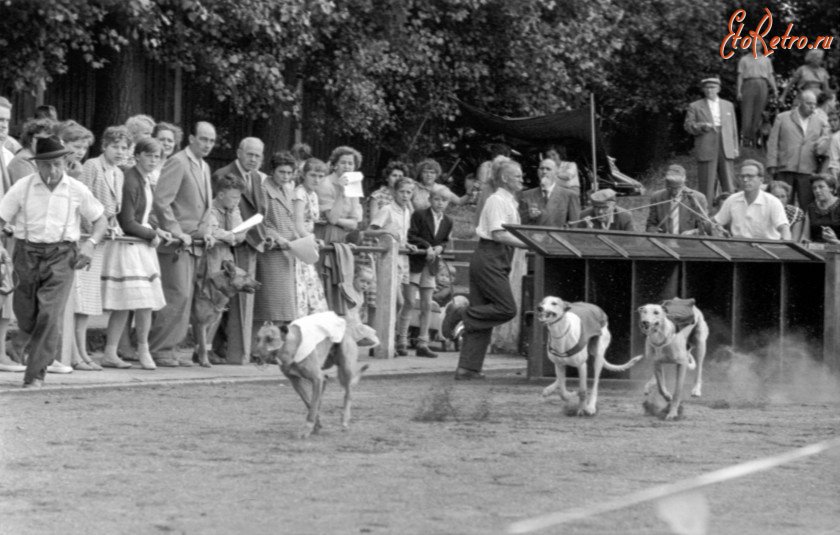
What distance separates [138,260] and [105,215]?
550 millimetres

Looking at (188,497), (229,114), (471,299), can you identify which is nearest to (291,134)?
(229,114)

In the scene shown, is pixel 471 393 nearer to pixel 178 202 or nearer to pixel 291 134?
pixel 178 202

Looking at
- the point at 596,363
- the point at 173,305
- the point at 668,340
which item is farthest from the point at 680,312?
the point at 173,305

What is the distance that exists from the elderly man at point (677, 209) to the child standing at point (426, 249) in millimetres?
2584

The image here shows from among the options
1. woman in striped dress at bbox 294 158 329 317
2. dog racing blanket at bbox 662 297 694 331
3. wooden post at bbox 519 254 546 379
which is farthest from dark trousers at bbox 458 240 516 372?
dog racing blanket at bbox 662 297 694 331

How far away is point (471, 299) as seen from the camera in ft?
52.3

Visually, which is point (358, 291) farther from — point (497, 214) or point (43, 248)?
point (43, 248)

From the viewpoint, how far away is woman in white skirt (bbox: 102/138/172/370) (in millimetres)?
14188

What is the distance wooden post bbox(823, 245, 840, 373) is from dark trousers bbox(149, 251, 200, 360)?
20.8ft

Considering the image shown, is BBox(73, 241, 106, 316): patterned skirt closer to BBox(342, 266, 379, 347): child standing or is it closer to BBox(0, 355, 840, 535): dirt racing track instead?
BBox(0, 355, 840, 535): dirt racing track

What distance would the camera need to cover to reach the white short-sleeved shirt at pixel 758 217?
1764 centimetres

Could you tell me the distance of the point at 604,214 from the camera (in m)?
18.1

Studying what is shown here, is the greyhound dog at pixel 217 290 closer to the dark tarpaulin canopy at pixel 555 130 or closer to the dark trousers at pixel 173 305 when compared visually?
the dark trousers at pixel 173 305

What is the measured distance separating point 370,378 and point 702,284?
3.61 metres
